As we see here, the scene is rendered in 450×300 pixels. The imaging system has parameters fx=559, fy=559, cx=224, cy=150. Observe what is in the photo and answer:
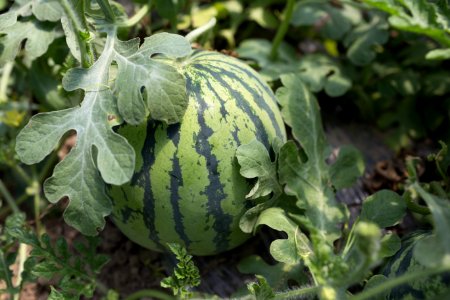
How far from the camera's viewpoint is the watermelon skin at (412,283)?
1689 millimetres

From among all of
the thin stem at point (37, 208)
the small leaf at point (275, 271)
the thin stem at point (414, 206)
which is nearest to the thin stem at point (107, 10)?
the thin stem at point (37, 208)

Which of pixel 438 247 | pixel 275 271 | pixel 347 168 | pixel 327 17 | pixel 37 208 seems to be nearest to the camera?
pixel 438 247

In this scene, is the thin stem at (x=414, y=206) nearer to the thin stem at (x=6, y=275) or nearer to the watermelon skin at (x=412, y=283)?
the watermelon skin at (x=412, y=283)

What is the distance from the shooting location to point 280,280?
2.13 meters

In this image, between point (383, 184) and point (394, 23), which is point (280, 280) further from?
point (394, 23)

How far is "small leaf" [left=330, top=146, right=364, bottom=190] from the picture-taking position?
2275 mm

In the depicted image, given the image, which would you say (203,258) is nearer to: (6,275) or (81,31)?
(6,275)

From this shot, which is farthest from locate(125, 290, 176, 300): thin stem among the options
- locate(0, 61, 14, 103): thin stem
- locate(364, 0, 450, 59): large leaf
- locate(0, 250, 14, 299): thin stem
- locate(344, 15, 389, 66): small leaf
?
locate(344, 15, 389, 66): small leaf

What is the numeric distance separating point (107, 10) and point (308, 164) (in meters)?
0.95

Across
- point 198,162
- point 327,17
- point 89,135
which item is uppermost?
point 89,135

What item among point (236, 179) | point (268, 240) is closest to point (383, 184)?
point (268, 240)

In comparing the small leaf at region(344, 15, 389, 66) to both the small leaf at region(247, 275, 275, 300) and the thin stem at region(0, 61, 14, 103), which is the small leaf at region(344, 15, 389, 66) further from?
the thin stem at region(0, 61, 14, 103)

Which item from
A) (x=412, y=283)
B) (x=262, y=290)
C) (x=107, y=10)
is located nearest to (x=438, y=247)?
(x=412, y=283)

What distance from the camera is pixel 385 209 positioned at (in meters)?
2.05
